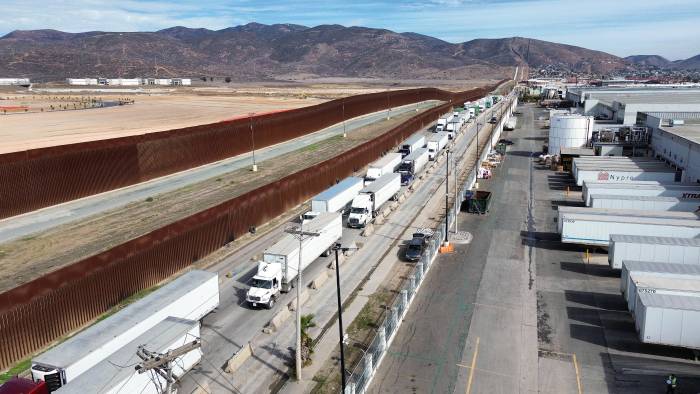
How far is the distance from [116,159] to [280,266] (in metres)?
30.2

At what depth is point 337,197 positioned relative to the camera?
47531mm

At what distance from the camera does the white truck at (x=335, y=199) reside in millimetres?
46062

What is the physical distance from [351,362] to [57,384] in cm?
1273

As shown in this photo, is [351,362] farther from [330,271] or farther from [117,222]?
[117,222]

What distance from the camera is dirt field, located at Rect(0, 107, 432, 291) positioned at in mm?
34344

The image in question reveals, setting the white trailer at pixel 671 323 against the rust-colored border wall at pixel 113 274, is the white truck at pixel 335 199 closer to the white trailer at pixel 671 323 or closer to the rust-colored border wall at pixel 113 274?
the rust-colored border wall at pixel 113 274

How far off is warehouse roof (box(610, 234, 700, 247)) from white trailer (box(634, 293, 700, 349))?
933 cm

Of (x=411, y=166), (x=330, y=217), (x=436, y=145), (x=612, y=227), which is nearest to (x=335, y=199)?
(x=330, y=217)

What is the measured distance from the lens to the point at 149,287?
33.3m

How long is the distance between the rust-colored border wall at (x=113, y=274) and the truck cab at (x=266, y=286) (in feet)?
22.9

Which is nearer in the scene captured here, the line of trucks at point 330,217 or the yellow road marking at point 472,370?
the yellow road marking at point 472,370

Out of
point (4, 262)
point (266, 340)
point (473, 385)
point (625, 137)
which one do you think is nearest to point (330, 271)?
point (266, 340)

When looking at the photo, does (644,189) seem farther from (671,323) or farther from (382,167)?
(671,323)

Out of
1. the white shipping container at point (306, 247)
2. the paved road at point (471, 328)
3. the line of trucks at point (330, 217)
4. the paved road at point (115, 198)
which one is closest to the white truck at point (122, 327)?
the line of trucks at point (330, 217)
